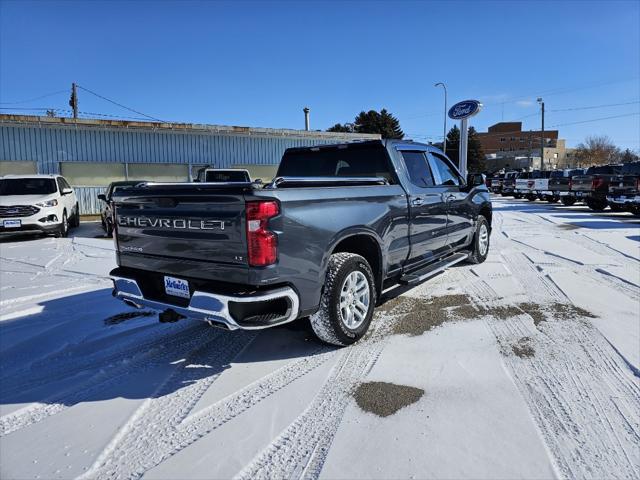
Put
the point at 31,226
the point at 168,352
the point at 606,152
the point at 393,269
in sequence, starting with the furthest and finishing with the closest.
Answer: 1. the point at 606,152
2. the point at 31,226
3. the point at 393,269
4. the point at 168,352

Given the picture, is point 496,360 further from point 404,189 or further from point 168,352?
point 168,352

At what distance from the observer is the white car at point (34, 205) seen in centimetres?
1078

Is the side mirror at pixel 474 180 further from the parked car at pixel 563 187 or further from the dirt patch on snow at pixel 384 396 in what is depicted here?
the parked car at pixel 563 187

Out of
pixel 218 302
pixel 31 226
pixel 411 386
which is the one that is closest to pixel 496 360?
pixel 411 386

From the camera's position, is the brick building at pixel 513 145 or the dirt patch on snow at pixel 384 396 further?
the brick building at pixel 513 145

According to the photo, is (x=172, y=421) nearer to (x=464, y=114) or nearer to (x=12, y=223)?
(x=12, y=223)

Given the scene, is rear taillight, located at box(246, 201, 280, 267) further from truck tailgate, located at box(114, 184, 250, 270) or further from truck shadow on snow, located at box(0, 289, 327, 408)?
truck shadow on snow, located at box(0, 289, 327, 408)

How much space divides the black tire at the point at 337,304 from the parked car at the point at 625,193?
1501 centimetres

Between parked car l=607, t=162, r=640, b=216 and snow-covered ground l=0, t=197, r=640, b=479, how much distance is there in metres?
11.8

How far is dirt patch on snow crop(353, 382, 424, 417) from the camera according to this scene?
293cm

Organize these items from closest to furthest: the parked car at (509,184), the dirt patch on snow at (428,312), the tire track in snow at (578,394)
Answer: the tire track in snow at (578,394) < the dirt patch on snow at (428,312) < the parked car at (509,184)

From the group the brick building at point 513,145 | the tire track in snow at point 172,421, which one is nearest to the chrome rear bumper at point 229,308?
the tire track in snow at point 172,421

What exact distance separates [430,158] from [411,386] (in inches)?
133

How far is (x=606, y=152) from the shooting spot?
7662cm
